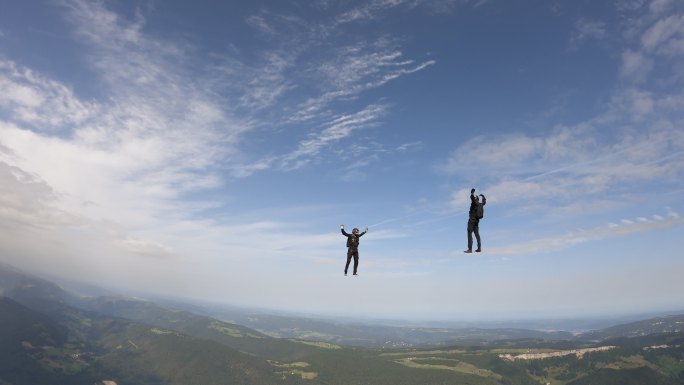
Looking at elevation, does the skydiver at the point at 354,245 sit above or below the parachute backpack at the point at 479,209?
below

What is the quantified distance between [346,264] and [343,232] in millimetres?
2794

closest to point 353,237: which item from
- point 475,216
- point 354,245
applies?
point 354,245

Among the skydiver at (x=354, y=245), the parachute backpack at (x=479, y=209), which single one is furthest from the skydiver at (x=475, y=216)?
the skydiver at (x=354, y=245)

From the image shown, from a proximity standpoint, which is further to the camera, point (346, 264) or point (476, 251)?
point (346, 264)

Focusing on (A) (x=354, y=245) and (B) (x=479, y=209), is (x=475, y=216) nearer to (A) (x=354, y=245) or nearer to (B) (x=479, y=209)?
(B) (x=479, y=209)

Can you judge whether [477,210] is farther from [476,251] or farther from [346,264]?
[346,264]

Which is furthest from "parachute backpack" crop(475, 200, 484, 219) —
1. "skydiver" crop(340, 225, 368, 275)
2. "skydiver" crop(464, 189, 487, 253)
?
"skydiver" crop(340, 225, 368, 275)

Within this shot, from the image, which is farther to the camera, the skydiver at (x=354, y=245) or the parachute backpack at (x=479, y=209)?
the skydiver at (x=354, y=245)

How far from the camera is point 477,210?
68.8ft

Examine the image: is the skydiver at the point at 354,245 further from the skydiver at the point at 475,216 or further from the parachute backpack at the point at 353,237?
the skydiver at the point at 475,216

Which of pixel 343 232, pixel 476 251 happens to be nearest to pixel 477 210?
pixel 476 251

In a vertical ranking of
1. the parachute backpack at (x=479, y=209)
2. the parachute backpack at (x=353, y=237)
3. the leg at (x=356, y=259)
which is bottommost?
the leg at (x=356, y=259)

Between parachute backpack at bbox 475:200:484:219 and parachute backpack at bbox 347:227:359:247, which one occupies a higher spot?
parachute backpack at bbox 475:200:484:219

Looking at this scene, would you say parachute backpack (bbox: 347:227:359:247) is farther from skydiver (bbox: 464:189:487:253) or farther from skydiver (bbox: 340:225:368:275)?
skydiver (bbox: 464:189:487:253)
